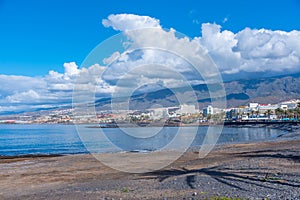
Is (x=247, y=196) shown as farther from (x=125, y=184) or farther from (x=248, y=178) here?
(x=125, y=184)

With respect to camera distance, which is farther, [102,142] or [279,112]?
[279,112]

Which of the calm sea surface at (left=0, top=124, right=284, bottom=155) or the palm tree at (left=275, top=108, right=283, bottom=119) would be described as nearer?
the calm sea surface at (left=0, top=124, right=284, bottom=155)

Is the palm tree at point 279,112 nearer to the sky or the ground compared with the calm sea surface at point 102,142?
nearer to the sky

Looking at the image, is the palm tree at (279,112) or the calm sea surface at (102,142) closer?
the calm sea surface at (102,142)

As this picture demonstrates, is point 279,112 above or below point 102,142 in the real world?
above

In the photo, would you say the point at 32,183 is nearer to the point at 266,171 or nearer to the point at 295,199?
the point at 266,171

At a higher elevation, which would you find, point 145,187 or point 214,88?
point 214,88

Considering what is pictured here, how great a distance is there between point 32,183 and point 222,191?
1034cm

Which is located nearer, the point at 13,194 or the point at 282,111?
the point at 13,194

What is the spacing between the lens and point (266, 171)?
15297mm


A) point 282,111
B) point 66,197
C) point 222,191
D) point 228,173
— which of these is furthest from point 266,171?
point 282,111

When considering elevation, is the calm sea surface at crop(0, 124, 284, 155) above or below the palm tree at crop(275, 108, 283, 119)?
below

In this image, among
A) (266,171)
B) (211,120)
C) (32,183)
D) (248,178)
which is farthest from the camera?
(211,120)

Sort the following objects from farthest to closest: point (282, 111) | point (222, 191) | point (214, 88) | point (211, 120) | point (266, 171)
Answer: point (211, 120) < point (282, 111) < point (214, 88) < point (266, 171) < point (222, 191)
